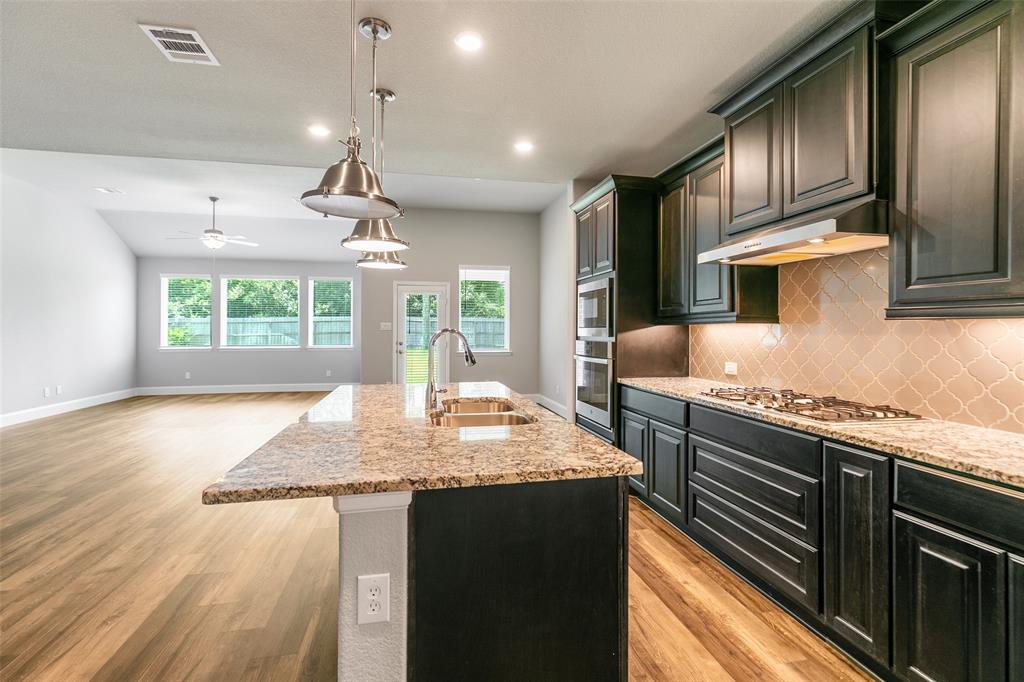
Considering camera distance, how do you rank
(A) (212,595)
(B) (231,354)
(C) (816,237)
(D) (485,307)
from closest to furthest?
(C) (816,237)
(A) (212,595)
(D) (485,307)
(B) (231,354)

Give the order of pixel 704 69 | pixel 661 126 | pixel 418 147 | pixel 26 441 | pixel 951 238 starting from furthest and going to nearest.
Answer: pixel 26 441 → pixel 418 147 → pixel 661 126 → pixel 704 69 → pixel 951 238

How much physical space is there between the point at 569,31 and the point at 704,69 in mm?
866

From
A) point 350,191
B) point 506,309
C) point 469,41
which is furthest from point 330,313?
point 350,191

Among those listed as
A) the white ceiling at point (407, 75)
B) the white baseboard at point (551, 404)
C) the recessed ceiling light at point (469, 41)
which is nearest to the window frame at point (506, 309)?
the white baseboard at point (551, 404)

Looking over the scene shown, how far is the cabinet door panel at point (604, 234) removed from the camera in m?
3.73

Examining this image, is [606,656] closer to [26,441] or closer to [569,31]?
[569,31]

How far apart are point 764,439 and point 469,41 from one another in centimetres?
245

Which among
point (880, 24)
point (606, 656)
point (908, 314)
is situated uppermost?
point (880, 24)

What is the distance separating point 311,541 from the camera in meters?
2.93

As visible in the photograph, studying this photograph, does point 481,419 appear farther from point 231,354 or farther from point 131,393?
point 131,393

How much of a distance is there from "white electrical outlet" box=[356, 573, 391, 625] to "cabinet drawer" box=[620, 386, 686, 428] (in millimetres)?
2056

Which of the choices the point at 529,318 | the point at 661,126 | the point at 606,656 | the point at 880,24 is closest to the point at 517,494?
the point at 606,656

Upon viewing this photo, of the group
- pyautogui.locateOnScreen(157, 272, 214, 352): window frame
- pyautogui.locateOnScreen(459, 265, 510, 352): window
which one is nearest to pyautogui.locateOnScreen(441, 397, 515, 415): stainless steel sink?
pyautogui.locateOnScreen(459, 265, 510, 352): window

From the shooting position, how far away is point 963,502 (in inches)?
55.4
